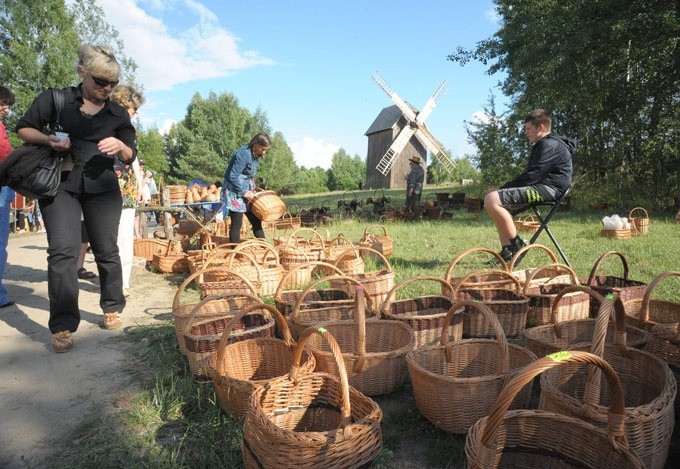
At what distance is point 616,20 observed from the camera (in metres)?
9.05

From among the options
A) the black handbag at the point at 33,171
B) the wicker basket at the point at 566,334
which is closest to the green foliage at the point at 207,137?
the black handbag at the point at 33,171

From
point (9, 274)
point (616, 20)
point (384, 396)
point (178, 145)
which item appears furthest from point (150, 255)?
point (178, 145)

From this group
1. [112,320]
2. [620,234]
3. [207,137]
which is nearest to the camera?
[112,320]

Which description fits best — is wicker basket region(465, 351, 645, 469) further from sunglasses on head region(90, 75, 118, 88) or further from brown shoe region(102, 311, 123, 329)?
brown shoe region(102, 311, 123, 329)

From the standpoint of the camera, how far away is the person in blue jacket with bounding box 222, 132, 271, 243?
15.6 feet

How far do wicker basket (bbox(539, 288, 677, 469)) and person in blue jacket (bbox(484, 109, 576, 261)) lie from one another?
7.86 ft

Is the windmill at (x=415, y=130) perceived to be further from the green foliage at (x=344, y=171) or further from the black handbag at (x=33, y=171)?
the green foliage at (x=344, y=171)

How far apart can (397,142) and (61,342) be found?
84.7 feet

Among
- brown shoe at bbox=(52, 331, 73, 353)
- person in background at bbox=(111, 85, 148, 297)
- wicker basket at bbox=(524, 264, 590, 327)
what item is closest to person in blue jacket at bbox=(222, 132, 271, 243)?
person in background at bbox=(111, 85, 148, 297)

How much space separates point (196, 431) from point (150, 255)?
15.4ft

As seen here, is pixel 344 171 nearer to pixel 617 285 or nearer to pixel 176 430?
pixel 617 285

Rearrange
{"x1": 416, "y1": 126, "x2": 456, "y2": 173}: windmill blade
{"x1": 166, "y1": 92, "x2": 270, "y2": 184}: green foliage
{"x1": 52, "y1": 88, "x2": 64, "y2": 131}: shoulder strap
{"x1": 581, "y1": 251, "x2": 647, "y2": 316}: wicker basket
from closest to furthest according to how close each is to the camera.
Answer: {"x1": 52, "y1": 88, "x2": 64, "y2": 131}: shoulder strap, {"x1": 581, "y1": 251, "x2": 647, "y2": 316}: wicker basket, {"x1": 416, "y1": 126, "x2": 456, "y2": 173}: windmill blade, {"x1": 166, "y1": 92, "x2": 270, "y2": 184}: green foliage

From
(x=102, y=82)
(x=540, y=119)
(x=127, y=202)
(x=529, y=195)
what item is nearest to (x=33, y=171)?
(x=102, y=82)

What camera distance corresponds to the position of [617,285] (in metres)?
3.23
